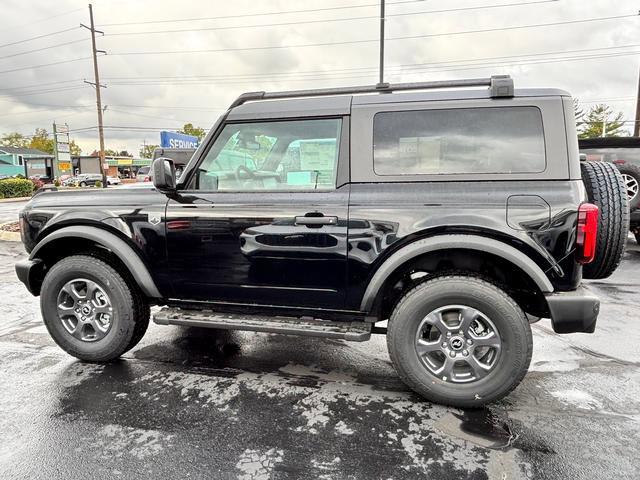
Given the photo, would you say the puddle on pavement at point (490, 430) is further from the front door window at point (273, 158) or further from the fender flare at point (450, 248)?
the front door window at point (273, 158)

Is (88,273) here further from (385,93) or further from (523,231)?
(523,231)

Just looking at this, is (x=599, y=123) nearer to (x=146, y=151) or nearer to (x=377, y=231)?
(x=377, y=231)

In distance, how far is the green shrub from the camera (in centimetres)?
2675

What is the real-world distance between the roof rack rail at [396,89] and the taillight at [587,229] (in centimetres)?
87

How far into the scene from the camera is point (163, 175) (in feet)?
10.3

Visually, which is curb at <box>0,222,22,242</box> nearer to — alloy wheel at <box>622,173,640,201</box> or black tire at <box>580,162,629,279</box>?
black tire at <box>580,162,629,279</box>

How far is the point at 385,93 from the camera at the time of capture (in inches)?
126

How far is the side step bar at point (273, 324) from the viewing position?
302 cm

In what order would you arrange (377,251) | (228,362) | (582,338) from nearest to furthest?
(377,251)
(228,362)
(582,338)

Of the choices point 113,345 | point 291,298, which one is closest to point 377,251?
point 291,298

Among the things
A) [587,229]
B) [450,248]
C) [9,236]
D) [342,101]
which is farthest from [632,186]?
[9,236]

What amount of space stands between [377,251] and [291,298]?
0.73 metres

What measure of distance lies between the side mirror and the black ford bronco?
14mm

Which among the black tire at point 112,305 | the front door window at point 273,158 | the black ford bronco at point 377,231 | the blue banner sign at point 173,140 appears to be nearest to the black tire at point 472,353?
the black ford bronco at point 377,231
